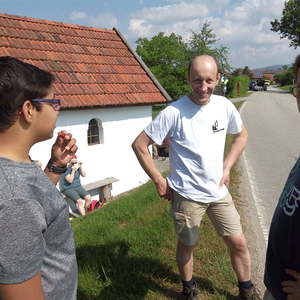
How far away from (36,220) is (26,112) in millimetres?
448

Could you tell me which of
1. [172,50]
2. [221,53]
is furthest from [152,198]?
[221,53]

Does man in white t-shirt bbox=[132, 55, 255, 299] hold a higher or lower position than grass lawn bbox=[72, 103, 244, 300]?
higher

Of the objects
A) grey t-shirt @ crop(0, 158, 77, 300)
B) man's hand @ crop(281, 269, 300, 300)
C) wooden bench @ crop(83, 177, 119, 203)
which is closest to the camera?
grey t-shirt @ crop(0, 158, 77, 300)

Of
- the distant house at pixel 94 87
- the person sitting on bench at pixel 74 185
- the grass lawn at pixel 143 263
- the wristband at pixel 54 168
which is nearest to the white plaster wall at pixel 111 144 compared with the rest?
the distant house at pixel 94 87

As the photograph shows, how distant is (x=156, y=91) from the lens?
11.8 m

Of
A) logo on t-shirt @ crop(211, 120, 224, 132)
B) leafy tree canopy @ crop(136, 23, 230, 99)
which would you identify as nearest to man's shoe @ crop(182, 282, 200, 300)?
logo on t-shirt @ crop(211, 120, 224, 132)

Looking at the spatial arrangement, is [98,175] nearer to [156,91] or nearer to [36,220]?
[156,91]

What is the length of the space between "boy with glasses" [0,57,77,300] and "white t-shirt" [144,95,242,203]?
4.63ft

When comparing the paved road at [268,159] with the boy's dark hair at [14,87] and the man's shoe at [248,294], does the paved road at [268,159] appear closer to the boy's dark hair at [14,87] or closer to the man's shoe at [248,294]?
the man's shoe at [248,294]

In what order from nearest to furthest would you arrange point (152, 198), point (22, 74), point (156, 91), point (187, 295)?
point (22, 74) < point (187, 295) < point (152, 198) < point (156, 91)

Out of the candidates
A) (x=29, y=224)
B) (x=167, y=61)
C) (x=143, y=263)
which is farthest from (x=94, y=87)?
(x=167, y=61)

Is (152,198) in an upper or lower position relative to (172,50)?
lower

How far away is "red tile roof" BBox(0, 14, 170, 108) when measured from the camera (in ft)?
30.0

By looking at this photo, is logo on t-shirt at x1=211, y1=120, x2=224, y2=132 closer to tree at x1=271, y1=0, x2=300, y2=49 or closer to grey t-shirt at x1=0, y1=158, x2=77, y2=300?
grey t-shirt at x1=0, y1=158, x2=77, y2=300
